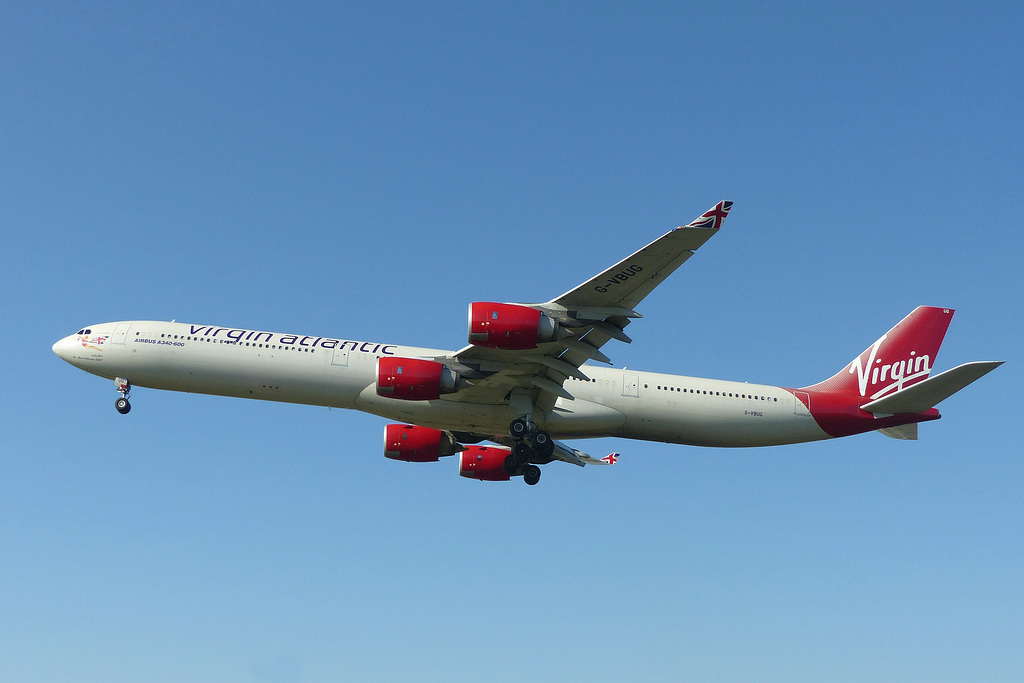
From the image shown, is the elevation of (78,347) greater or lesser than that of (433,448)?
greater

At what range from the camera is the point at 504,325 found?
31.6 m

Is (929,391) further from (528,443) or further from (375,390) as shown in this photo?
(375,390)

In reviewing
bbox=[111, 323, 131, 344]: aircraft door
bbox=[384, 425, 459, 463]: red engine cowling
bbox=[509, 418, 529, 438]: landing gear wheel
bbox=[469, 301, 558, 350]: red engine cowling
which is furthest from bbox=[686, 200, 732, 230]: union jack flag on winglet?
bbox=[111, 323, 131, 344]: aircraft door

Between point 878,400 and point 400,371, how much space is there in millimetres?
20236

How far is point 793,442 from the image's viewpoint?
40.5 metres

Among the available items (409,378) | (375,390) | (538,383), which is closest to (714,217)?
(538,383)

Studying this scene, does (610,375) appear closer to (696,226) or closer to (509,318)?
(509,318)

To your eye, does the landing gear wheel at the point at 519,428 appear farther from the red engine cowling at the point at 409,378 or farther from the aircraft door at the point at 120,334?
the aircraft door at the point at 120,334

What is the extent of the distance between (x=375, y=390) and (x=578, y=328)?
28.5 feet

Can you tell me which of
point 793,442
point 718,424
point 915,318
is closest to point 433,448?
point 718,424

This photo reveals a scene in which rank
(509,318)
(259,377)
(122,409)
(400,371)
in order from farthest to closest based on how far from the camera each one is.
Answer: (122,409)
(259,377)
(400,371)
(509,318)

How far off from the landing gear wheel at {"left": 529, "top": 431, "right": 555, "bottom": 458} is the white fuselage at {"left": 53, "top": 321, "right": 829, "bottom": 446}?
0.50 metres

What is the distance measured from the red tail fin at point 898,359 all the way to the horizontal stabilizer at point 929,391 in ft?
3.55

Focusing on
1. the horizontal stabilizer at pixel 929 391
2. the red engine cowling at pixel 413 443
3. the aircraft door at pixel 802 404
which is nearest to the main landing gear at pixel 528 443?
the red engine cowling at pixel 413 443
